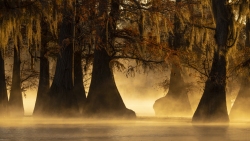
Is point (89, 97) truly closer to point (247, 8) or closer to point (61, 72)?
point (61, 72)

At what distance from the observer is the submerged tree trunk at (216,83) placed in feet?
101

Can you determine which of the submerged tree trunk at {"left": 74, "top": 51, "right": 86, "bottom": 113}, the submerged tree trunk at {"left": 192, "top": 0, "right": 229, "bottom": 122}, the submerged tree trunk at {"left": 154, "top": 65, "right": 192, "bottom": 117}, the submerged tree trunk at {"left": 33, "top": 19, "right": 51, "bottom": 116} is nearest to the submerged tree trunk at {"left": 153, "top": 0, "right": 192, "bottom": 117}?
the submerged tree trunk at {"left": 154, "top": 65, "right": 192, "bottom": 117}

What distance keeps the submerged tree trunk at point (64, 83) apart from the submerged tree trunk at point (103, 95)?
1.31 metres

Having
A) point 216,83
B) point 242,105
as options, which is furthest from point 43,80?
point 216,83

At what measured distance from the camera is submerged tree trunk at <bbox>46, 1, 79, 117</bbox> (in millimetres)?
32562

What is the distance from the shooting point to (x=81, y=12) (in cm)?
3206

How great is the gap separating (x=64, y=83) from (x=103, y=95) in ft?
6.61

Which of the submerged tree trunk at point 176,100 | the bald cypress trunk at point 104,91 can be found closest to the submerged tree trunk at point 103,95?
the bald cypress trunk at point 104,91

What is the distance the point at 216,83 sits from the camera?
1211 inches

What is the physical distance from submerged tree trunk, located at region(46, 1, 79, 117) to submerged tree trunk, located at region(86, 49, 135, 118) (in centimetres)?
131

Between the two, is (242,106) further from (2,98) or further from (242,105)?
(2,98)

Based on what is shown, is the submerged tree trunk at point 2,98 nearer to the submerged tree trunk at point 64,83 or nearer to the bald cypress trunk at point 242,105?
the submerged tree trunk at point 64,83

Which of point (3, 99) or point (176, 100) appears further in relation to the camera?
point (176, 100)

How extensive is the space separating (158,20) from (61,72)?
17.2 feet
